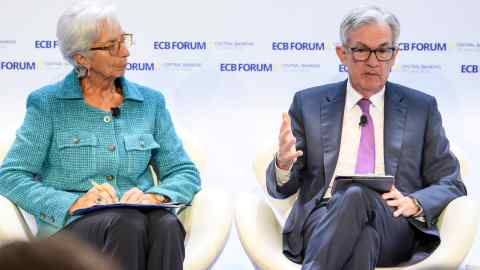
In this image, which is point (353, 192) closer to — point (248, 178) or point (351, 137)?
point (351, 137)

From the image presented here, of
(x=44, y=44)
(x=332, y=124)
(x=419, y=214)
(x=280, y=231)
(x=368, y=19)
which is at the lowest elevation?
(x=280, y=231)

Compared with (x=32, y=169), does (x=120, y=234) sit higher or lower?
lower

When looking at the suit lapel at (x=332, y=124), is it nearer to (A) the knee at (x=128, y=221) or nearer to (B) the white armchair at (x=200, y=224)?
(B) the white armchair at (x=200, y=224)

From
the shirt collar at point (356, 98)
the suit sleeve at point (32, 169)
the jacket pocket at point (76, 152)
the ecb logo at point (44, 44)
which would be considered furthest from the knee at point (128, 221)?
the ecb logo at point (44, 44)

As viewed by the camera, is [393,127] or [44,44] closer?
[393,127]

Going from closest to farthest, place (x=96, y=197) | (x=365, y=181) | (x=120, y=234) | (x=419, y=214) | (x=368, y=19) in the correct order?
(x=120, y=234)
(x=365, y=181)
(x=96, y=197)
(x=419, y=214)
(x=368, y=19)

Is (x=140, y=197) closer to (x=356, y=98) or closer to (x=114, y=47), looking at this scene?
(x=114, y=47)

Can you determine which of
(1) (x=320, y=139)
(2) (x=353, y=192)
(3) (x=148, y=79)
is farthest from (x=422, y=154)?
(3) (x=148, y=79)

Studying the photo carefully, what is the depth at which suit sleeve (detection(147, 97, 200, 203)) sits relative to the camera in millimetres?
3459

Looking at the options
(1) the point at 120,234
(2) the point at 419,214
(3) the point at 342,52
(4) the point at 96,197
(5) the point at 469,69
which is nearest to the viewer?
(1) the point at 120,234

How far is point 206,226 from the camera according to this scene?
11.1ft

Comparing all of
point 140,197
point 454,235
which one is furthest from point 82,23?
point 454,235

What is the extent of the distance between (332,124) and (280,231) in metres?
0.54

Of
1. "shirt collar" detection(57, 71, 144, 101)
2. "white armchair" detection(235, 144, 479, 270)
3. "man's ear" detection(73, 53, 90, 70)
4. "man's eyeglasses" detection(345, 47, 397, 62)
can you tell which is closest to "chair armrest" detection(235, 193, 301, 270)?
"white armchair" detection(235, 144, 479, 270)
